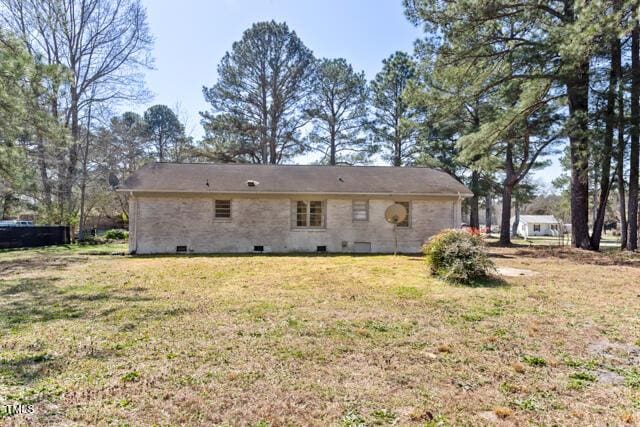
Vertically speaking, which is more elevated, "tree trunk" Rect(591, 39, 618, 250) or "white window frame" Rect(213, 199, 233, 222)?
"tree trunk" Rect(591, 39, 618, 250)

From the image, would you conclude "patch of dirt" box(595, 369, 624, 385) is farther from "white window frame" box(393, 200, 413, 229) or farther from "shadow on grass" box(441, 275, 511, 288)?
"white window frame" box(393, 200, 413, 229)

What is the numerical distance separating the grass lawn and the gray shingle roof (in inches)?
281

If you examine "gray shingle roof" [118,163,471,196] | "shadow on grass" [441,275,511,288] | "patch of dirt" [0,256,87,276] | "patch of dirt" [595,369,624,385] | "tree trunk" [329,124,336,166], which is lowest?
"patch of dirt" [0,256,87,276]

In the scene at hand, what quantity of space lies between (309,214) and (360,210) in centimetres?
Answer: 217

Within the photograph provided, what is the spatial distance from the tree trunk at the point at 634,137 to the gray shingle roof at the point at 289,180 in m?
6.11

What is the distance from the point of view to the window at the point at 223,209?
1451 centimetres

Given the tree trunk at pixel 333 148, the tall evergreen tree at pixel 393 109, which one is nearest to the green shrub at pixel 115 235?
the tree trunk at pixel 333 148

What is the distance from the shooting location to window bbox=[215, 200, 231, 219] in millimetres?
14508

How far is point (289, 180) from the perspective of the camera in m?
15.7

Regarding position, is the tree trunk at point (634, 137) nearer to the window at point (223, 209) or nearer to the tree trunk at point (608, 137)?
the tree trunk at point (608, 137)

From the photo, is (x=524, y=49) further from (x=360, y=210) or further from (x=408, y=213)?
(x=360, y=210)

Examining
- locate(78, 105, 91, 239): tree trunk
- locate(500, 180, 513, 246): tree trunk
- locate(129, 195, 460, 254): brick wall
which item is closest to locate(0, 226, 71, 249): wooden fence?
locate(78, 105, 91, 239): tree trunk

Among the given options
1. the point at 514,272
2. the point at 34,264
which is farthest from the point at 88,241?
the point at 514,272

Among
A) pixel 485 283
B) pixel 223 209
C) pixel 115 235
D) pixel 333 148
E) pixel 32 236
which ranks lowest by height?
pixel 485 283
